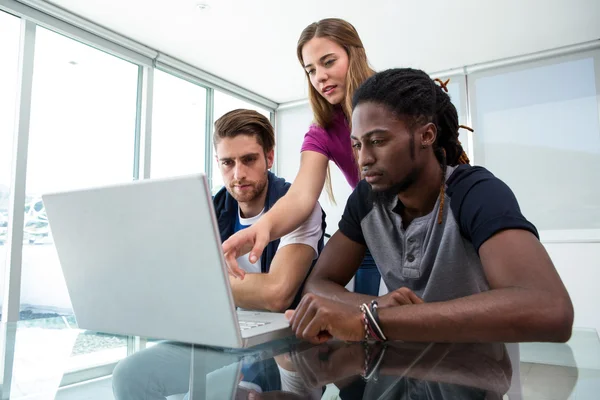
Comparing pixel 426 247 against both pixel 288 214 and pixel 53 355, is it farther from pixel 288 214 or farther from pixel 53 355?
pixel 53 355

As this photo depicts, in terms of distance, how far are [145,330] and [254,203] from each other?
90 cm

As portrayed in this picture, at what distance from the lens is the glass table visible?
1.63 ft

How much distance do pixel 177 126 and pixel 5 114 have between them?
1588 mm

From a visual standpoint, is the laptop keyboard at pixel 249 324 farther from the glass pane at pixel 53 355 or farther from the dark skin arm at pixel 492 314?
the glass pane at pixel 53 355

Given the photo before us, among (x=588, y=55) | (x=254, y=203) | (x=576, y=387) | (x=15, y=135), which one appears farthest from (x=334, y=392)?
(x=588, y=55)

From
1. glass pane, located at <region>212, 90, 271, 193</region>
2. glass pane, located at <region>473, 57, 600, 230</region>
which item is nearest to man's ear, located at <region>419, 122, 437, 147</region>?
glass pane, located at <region>473, 57, 600, 230</region>

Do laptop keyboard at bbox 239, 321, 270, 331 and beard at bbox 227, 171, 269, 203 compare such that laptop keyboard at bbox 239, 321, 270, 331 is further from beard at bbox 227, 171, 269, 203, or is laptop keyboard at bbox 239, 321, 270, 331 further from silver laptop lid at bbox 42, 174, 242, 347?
beard at bbox 227, 171, 269, 203

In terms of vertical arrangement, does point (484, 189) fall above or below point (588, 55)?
below

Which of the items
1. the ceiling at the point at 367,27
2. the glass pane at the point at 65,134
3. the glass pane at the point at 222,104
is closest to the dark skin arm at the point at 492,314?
the glass pane at the point at 65,134

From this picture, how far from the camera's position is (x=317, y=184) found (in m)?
1.49

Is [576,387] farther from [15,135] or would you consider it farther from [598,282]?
[598,282]

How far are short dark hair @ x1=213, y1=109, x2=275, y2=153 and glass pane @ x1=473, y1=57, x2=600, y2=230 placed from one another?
3.26m

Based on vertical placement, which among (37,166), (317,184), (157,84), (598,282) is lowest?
(598,282)

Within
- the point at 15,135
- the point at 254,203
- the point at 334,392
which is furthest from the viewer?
the point at 15,135
